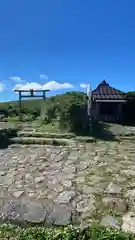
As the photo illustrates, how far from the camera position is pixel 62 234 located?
223 cm

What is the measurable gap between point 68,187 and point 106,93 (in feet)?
37.8

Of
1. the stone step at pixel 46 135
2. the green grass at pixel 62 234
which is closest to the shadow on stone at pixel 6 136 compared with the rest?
the stone step at pixel 46 135

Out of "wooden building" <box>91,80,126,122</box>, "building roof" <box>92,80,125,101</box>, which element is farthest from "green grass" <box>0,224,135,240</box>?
"building roof" <box>92,80,125,101</box>

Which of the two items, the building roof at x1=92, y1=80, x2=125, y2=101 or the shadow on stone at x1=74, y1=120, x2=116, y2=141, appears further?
the building roof at x1=92, y1=80, x2=125, y2=101

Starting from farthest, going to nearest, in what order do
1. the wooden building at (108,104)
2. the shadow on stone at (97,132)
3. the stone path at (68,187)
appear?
the wooden building at (108,104)
the shadow on stone at (97,132)
the stone path at (68,187)

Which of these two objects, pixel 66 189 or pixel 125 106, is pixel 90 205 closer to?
pixel 66 189

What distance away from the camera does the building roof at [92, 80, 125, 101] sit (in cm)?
1392

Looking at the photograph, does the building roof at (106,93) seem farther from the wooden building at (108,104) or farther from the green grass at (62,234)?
the green grass at (62,234)

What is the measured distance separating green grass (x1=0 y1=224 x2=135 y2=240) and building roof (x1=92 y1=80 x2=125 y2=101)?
11.9 meters

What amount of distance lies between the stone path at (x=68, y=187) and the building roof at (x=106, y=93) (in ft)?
27.3

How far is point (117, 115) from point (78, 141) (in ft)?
23.4

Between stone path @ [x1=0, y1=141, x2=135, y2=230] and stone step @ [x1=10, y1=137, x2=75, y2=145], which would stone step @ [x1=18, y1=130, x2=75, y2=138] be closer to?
stone step @ [x1=10, y1=137, x2=75, y2=145]

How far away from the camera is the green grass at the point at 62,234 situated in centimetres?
217

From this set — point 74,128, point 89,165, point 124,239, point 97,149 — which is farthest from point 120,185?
point 74,128
